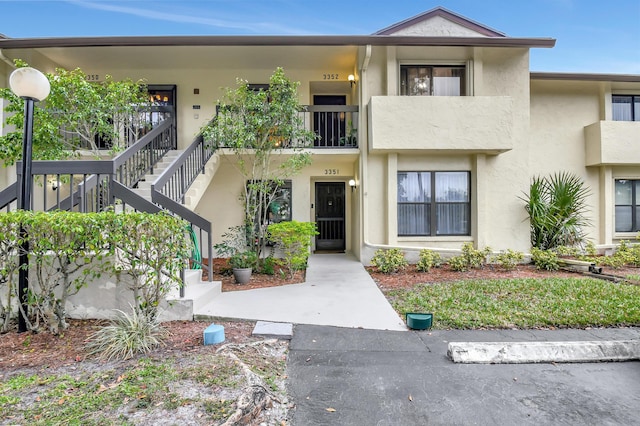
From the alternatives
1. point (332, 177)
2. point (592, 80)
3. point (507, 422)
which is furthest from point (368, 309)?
point (592, 80)

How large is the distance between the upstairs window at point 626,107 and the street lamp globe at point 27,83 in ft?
51.0

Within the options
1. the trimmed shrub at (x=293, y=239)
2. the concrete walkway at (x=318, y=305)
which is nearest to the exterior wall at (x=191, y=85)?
the trimmed shrub at (x=293, y=239)

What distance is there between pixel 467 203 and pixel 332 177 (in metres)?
4.35

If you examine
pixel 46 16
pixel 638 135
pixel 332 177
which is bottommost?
pixel 332 177

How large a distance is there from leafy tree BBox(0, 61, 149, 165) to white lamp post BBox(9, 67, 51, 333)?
334 centimetres

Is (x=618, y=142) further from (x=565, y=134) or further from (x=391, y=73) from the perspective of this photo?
(x=391, y=73)

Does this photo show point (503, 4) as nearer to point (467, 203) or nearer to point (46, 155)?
point (467, 203)

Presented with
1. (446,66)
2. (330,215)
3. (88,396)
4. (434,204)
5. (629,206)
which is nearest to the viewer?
(88,396)

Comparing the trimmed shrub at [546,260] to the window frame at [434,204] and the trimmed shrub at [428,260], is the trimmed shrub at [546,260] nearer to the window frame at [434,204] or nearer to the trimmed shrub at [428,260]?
the window frame at [434,204]

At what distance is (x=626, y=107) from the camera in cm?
1118

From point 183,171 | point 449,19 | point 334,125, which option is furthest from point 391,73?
point 183,171

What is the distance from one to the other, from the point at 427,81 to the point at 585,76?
5435 millimetres

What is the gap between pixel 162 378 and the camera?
2.95 m

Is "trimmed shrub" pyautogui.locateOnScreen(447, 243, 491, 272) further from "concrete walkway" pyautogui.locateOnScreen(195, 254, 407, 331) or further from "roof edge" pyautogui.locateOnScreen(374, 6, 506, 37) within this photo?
"roof edge" pyautogui.locateOnScreen(374, 6, 506, 37)
